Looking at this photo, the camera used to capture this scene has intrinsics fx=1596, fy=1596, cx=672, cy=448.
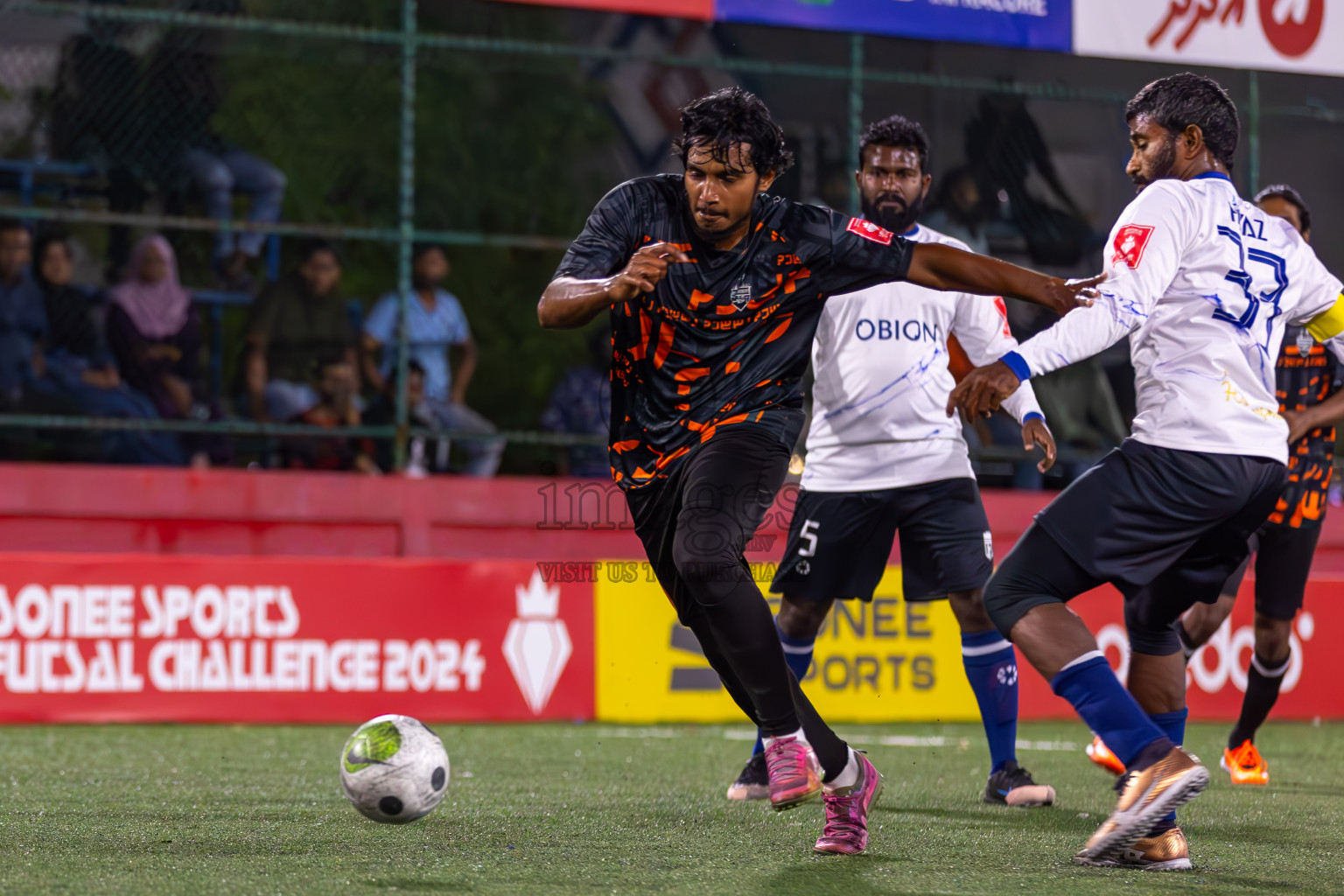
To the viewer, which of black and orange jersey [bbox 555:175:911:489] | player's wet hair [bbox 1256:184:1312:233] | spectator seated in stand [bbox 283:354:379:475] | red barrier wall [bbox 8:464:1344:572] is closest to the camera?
black and orange jersey [bbox 555:175:911:489]

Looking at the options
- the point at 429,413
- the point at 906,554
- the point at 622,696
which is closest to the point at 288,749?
the point at 622,696

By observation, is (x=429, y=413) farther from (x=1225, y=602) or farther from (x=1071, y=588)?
(x=1071, y=588)

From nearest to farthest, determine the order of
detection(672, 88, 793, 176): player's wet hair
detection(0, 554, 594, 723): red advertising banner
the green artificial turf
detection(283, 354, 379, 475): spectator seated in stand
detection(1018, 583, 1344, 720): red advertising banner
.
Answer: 1. the green artificial turf
2. detection(672, 88, 793, 176): player's wet hair
3. detection(0, 554, 594, 723): red advertising banner
4. detection(1018, 583, 1344, 720): red advertising banner
5. detection(283, 354, 379, 475): spectator seated in stand

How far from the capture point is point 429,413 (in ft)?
35.9

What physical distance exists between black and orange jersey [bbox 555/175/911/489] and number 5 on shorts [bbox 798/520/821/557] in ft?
4.76

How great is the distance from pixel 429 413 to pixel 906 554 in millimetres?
5595

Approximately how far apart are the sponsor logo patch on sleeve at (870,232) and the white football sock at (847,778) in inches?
55.1

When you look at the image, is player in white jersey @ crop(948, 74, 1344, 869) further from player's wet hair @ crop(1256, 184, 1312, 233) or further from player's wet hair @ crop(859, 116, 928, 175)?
player's wet hair @ crop(1256, 184, 1312, 233)

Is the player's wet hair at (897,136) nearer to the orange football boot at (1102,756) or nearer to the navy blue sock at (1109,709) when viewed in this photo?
Result: the orange football boot at (1102,756)

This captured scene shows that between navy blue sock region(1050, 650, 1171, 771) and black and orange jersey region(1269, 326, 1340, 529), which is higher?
black and orange jersey region(1269, 326, 1340, 529)

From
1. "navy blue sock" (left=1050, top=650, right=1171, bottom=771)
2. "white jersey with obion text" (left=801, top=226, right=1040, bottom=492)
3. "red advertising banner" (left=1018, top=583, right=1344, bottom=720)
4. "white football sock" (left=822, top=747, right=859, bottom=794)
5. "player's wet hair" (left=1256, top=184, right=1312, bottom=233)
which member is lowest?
"red advertising banner" (left=1018, top=583, right=1344, bottom=720)

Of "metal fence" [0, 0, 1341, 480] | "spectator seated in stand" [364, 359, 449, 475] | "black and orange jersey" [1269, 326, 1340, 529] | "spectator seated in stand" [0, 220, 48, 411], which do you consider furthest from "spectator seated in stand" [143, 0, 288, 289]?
"black and orange jersey" [1269, 326, 1340, 529]

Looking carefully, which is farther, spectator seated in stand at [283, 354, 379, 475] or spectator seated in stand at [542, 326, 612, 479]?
spectator seated in stand at [542, 326, 612, 479]

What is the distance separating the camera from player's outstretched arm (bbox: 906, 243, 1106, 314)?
4203 mm
